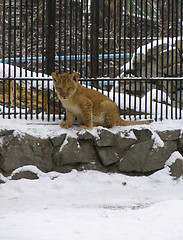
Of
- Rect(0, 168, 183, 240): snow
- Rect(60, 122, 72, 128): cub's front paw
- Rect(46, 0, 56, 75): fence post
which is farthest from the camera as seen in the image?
Rect(46, 0, 56, 75): fence post

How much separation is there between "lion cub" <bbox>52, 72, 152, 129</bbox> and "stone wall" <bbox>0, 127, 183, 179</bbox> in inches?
7.1

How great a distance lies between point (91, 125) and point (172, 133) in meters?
1.36

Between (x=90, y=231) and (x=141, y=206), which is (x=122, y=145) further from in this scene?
(x=90, y=231)

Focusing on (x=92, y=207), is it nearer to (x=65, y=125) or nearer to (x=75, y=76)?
(x=65, y=125)

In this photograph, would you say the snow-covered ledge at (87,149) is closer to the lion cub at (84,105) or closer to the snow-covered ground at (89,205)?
the snow-covered ground at (89,205)

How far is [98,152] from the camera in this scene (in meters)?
6.23

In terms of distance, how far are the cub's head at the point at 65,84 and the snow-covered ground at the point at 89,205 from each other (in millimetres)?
618

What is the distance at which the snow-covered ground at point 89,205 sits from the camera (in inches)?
157

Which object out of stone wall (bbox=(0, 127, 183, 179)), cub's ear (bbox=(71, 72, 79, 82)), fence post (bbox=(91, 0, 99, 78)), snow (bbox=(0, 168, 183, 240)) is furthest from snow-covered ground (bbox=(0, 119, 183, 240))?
fence post (bbox=(91, 0, 99, 78))

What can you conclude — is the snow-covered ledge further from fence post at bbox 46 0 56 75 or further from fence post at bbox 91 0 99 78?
fence post at bbox 46 0 56 75

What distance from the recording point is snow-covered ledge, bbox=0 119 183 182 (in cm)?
601

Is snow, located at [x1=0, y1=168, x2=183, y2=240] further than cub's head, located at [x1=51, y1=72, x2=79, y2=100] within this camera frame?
No

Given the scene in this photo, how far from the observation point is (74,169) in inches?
242

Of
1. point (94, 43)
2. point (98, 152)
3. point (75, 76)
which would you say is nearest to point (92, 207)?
point (98, 152)
